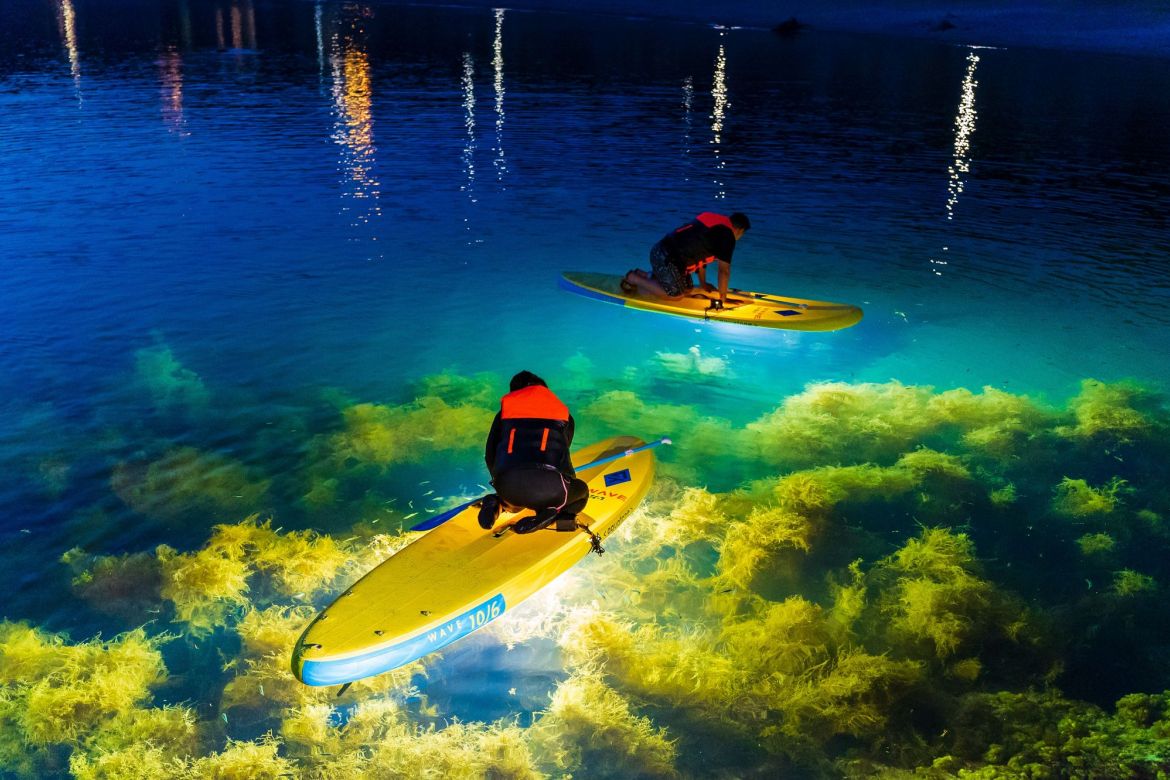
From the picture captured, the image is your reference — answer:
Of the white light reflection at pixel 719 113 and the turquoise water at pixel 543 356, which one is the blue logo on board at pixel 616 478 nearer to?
the turquoise water at pixel 543 356

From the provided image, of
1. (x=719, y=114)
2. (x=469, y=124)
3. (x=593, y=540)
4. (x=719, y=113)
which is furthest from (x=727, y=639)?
(x=719, y=113)

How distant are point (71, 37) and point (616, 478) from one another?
70.4 meters

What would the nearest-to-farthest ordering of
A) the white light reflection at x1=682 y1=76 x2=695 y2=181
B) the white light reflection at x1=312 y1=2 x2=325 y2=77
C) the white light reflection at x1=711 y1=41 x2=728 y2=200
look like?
1. the white light reflection at x1=711 y1=41 x2=728 y2=200
2. the white light reflection at x1=682 y1=76 x2=695 y2=181
3. the white light reflection at x1=312 y1=2 x2=325 y2=77

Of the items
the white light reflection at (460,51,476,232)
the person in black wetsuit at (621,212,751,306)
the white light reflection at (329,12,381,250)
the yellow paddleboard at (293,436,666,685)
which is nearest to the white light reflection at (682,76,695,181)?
the white light reflection at (460,51,476,232)

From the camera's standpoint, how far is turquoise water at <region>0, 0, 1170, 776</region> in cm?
871

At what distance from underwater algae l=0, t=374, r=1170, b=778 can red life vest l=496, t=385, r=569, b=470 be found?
173 cm

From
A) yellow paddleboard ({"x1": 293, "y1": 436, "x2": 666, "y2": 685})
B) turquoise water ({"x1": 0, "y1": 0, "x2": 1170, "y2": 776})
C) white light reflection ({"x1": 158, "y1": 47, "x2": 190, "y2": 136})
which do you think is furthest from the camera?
white light reflection ({"x1": 158, "y1": 47, "x2": 190, "y2": 136})

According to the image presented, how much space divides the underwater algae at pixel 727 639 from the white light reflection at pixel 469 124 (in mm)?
13885

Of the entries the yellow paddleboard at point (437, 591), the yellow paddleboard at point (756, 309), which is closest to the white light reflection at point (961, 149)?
the yellow paddleboard at point (756, 309)

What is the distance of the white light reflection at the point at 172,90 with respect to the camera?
33991 mm

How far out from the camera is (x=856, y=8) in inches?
3413

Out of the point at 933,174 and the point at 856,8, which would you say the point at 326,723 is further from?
the point at 856,8

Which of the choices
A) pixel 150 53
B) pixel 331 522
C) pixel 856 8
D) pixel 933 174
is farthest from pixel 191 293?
pixel 856 8

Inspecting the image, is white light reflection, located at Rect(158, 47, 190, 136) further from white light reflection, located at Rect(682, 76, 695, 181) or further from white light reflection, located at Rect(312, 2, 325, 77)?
white light reflection, located at Rect(682, 76, 695, 181)
